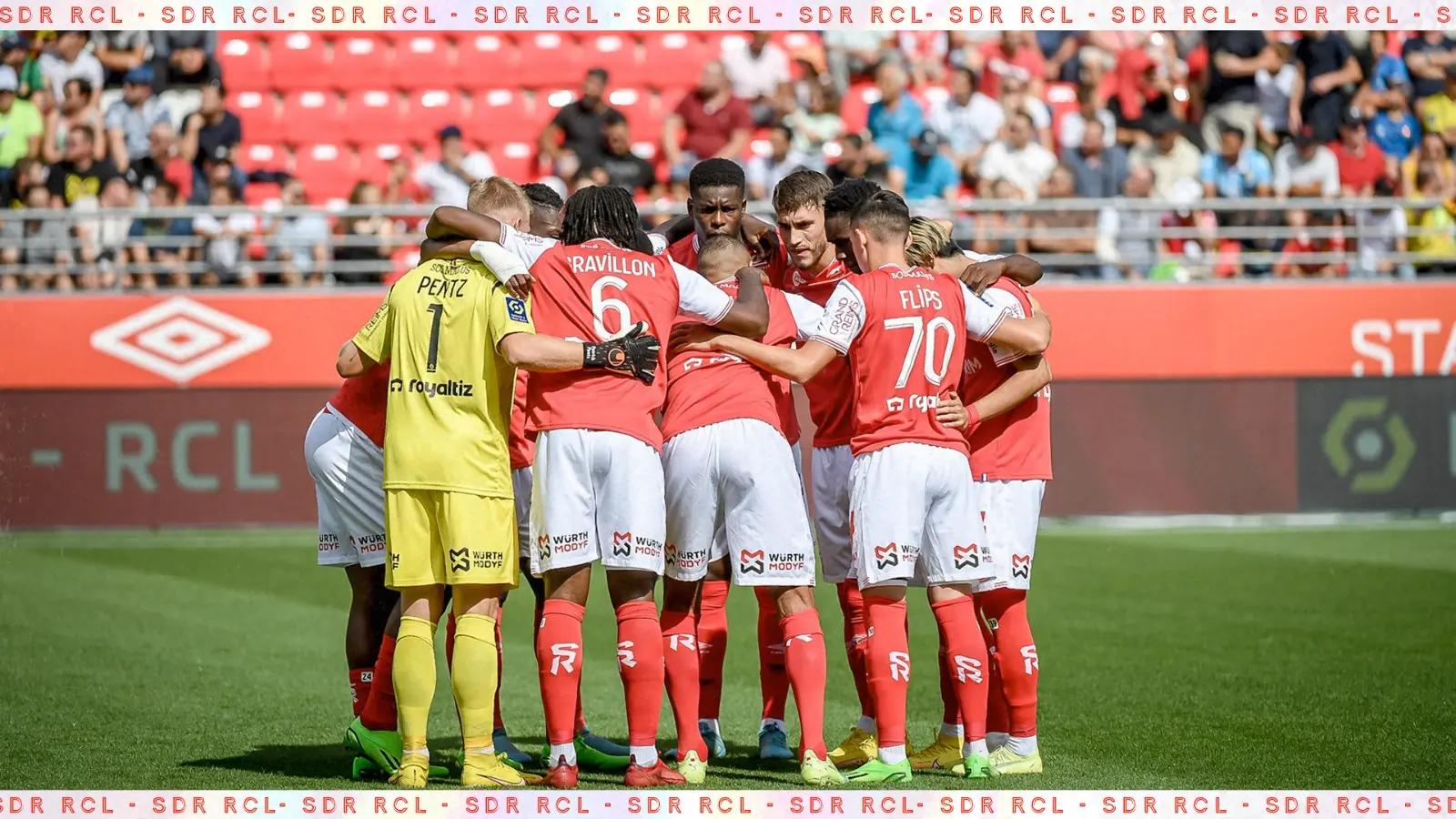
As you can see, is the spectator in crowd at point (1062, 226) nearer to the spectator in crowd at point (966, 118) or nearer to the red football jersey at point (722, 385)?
the spectator in crowd at point (966, 118)

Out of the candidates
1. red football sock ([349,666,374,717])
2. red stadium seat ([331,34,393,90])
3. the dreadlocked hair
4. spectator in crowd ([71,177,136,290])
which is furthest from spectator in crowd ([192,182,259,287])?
the dreadlocked hair

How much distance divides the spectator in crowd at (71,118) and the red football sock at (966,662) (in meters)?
14.0

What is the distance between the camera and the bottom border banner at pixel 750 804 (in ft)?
18.8

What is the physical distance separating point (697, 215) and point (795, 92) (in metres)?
12.2

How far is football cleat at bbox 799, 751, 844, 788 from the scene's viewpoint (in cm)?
638

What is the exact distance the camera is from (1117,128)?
18.4 m

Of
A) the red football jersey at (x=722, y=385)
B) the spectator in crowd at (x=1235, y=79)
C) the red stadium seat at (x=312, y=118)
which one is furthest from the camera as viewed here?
the red stadium seat at (x=312, y=118)

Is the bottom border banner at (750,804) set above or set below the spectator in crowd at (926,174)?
below

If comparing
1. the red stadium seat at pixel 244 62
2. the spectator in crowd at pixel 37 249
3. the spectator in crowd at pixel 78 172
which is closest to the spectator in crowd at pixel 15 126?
the spectator in crowd at pixel 78 172

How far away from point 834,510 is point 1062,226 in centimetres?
1109

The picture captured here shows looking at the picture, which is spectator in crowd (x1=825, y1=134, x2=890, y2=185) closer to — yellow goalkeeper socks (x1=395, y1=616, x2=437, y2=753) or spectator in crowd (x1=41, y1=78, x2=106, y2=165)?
spectator in crowd (x1=41, y1=78, x2=106, y2=165)

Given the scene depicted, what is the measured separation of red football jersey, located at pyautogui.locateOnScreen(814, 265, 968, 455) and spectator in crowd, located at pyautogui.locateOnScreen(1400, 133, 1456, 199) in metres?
12.4

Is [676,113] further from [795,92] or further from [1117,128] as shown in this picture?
[1117,128]

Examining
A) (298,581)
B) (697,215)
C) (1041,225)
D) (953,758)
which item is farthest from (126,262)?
(953,758)
